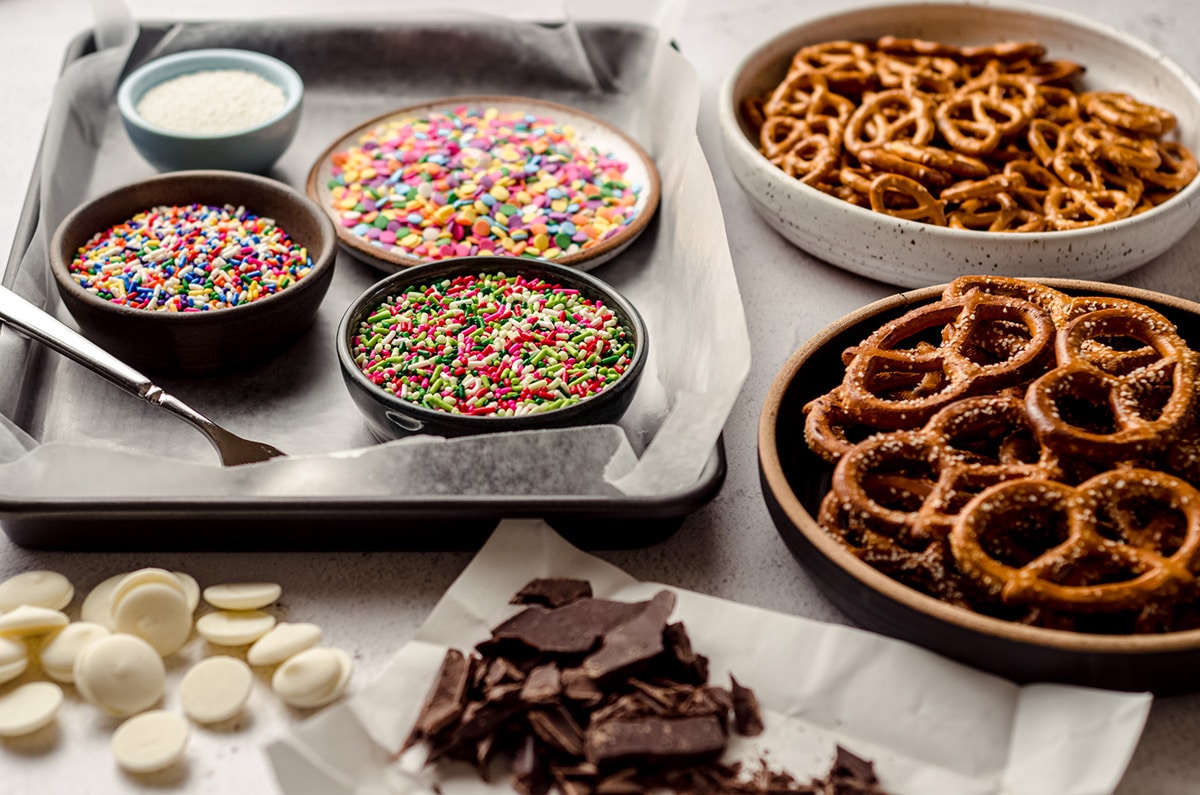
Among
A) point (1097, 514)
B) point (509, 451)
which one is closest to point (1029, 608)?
point (1097, 514)

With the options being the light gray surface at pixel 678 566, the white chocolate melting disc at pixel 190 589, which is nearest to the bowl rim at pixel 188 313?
the light gray surface at pixel 678 566

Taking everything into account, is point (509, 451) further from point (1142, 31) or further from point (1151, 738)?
point (1142, 31)

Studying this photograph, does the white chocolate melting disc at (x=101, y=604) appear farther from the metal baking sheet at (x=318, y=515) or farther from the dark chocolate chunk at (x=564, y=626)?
the dark chocolate chunk at (x=564, y=626)

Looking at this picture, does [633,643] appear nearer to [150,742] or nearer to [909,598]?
[909,598]

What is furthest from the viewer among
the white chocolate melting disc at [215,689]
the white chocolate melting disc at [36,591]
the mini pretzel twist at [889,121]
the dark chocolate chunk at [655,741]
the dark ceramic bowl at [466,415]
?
the mini pretzel twist at [889,121]

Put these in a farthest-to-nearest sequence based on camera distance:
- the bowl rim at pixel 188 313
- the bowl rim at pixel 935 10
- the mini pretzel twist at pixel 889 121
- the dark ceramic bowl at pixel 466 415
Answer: the mini pretzel twist at pixel 889 121 → the bowl rim at pixel 935 10 → the bowl rim at pixel 188 313 → the dark ceramic bowl at pixel 466 415

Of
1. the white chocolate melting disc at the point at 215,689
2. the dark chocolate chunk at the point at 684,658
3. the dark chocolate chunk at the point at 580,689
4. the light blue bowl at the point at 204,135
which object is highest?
the dark chocolate chunk at the point at 684,658
